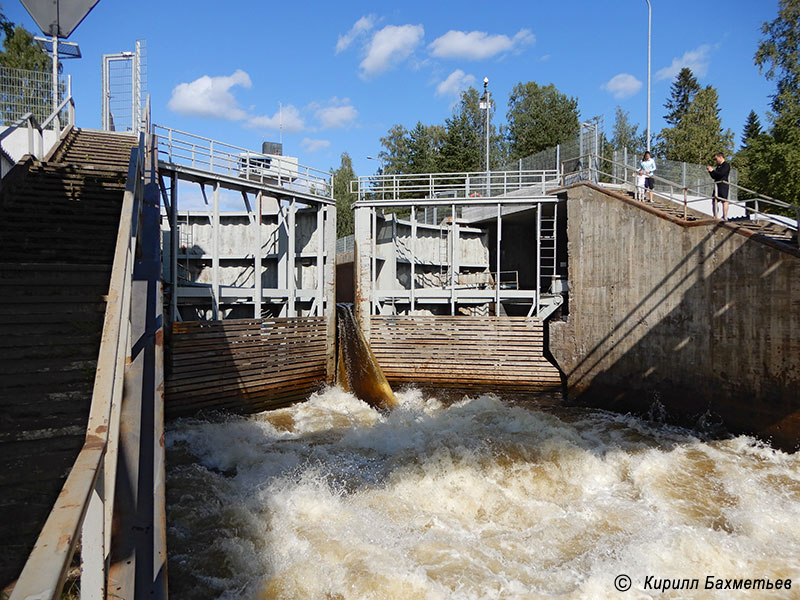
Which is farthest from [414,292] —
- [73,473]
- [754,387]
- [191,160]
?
[73,473]

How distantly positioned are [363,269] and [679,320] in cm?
875

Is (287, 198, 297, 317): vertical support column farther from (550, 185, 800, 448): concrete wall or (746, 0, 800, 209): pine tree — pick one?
(746, 0, 800, 209): pine tree

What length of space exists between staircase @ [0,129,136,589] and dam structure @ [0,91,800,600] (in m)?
0.02

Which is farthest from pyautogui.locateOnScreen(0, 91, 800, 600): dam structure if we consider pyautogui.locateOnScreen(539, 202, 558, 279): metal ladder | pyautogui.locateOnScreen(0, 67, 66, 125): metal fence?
pyautogui.locateOnScreen(0, 67, 66, 125): metal fence

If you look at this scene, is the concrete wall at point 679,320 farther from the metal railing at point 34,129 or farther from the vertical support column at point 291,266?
the metal railing at point 34,129

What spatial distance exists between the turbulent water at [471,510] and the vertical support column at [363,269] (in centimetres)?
484

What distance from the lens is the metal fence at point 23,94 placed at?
1170 centimetres

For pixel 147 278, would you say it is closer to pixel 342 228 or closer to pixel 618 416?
pixel 618 416

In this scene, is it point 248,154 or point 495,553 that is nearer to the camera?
point 495,553

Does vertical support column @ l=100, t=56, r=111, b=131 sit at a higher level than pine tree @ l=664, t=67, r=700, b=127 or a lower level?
lower

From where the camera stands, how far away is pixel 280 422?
39.4 ft

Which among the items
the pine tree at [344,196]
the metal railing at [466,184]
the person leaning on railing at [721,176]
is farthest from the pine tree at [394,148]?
the person leaning on railing at [721,176]

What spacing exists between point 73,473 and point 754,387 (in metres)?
11.5

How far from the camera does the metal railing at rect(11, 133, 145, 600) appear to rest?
1.28m
